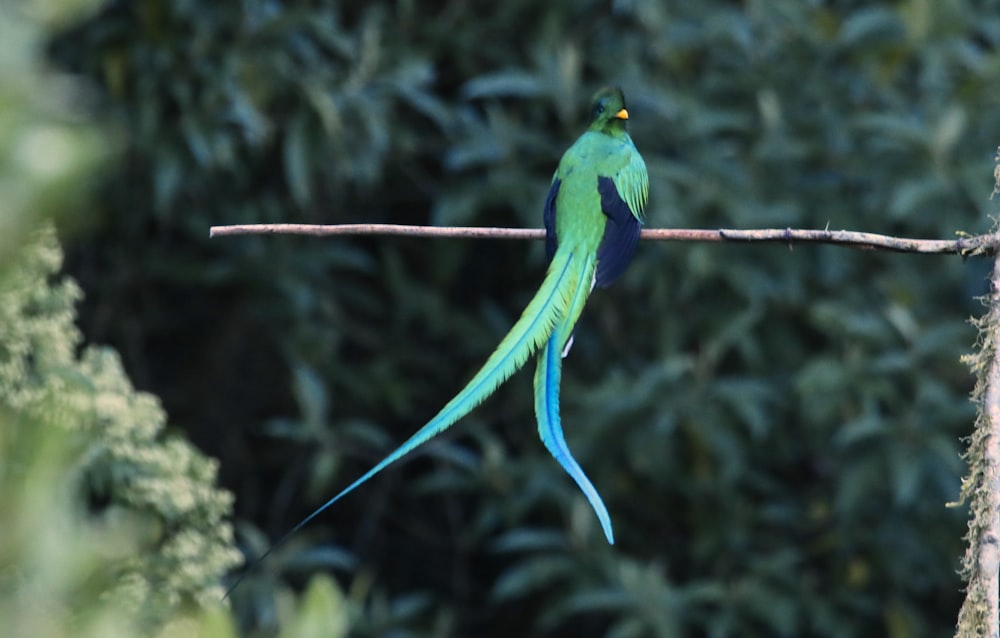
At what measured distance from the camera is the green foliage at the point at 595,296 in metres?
3.31

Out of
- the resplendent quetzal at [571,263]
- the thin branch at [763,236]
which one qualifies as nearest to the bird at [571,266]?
the resplendent quetzal at [571,263]

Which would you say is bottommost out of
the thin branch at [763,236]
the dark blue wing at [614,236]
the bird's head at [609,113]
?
the thin branch at [763,236]

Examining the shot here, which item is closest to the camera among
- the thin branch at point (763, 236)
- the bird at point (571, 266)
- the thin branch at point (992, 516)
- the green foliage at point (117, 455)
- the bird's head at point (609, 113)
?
the thin branch at point (992, 516)

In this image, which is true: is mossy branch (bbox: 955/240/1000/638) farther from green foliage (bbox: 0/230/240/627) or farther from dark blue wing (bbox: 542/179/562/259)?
green foliage (bbox: 0/230/240/627)

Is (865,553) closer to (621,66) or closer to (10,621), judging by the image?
(621,66)

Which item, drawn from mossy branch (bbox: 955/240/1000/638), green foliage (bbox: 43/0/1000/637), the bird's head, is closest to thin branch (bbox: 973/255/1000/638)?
mossy branch (bbox: 955/240/1000/638)

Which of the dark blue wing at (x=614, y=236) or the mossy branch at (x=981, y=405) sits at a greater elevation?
the dark blue wing at (x=614, y=236)

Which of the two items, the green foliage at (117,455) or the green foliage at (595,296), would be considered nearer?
the green foliage at (117,455)

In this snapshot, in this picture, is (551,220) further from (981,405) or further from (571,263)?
(981,405)

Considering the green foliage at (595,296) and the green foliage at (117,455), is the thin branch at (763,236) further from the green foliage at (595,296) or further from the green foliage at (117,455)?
the green foliage at (595,296)

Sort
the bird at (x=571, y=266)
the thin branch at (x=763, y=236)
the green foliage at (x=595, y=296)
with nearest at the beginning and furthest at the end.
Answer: the thin branch at (x=763, y=236) → the bird at (x=571, y=266) → the green foliage at (x=595, y=296)

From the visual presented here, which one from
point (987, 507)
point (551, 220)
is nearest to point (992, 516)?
point (987, 507)

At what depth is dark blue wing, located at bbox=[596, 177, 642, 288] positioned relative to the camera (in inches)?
84.7

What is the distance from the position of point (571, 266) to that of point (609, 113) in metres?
0.69
